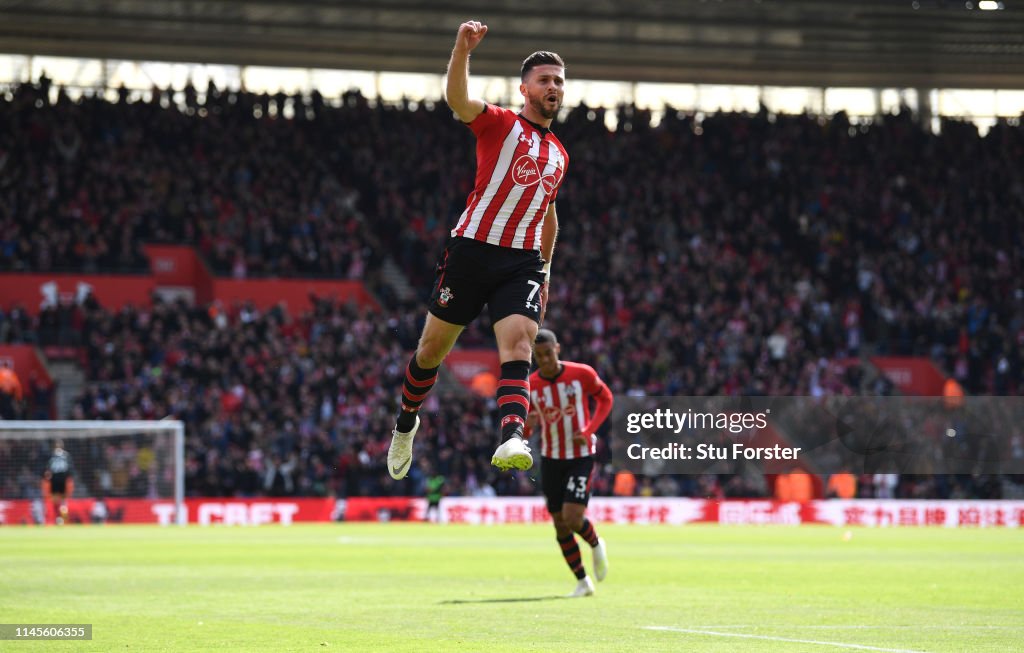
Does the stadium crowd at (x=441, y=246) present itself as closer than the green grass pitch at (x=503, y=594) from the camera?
No

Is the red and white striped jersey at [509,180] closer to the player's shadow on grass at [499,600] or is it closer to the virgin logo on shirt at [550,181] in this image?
the virgin logo on shirt at [550,181]

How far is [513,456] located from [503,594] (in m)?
7.66

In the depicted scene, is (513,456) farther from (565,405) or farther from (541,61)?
(565,405)

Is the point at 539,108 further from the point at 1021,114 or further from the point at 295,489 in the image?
the point at 1021,114

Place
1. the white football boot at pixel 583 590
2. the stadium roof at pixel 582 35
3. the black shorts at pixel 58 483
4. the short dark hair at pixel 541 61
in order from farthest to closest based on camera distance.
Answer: the stadium roof at pixel 582 35, the black shorts at pixel 58 483, the white football boot at pixel 583 590, the short dark hair at pixel 541 61

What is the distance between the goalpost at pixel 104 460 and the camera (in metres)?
33.6

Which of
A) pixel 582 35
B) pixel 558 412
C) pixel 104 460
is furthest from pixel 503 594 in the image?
pixel 582 35

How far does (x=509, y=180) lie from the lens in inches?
341

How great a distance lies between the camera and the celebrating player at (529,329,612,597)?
50.4 ft

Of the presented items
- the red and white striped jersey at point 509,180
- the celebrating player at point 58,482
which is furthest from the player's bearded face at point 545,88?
the celebrating player at point 58,482

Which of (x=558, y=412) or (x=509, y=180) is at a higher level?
(x=509, y=180)

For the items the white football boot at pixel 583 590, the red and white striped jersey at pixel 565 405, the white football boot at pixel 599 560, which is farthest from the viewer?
the white football boot at pixel 599 560

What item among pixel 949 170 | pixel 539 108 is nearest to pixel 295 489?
pixel 949 170

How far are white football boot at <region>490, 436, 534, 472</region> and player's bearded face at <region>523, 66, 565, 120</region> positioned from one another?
6.67 ft
